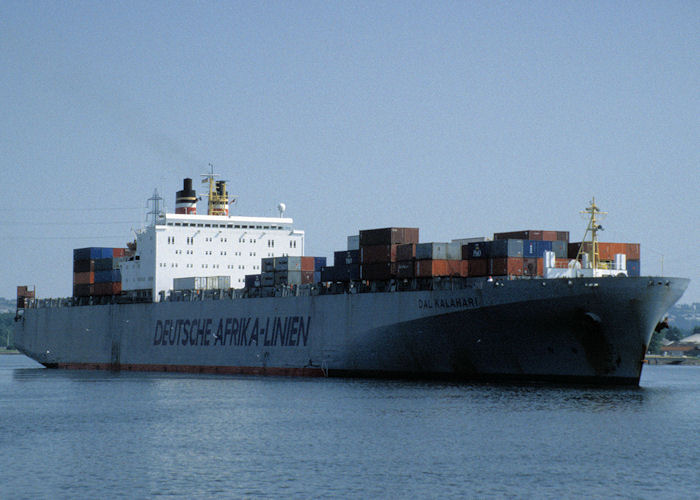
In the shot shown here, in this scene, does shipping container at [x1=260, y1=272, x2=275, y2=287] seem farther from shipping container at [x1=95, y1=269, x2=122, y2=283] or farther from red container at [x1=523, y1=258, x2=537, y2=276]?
red container at [x1=523, y1=258, x2=537, y2=276]

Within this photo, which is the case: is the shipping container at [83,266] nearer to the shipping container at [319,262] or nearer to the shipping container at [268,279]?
the shipping container at [268,279]

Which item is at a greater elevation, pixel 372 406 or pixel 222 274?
pixel 222 274

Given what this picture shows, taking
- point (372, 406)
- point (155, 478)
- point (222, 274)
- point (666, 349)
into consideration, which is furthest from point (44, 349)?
point (666, 349)

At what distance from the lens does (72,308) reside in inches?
2904

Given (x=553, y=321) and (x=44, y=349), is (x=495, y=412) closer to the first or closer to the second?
(x=553, y=321)

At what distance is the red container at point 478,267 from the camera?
145 ft

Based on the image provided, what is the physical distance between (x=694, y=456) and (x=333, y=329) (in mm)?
25470

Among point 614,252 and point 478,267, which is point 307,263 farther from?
point 614,252

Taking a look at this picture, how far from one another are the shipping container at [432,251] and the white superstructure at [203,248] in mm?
20755

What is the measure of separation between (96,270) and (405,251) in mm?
31469

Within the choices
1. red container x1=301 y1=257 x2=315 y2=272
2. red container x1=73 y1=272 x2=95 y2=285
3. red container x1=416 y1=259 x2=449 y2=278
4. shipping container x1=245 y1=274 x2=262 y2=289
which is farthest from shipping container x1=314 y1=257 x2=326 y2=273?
red container x1=73 y1=272 x2=95 y2=285

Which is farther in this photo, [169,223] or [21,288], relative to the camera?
[21,288]

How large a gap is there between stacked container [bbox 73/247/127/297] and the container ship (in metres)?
0.10

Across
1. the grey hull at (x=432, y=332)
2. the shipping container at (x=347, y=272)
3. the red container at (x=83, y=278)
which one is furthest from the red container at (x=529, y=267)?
the red container at (x=83, y=278)
